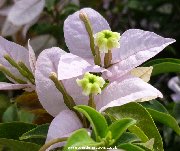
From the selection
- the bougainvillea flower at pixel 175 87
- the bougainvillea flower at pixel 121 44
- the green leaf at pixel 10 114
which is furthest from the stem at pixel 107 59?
the bougainvillea flower at pixel 175 87

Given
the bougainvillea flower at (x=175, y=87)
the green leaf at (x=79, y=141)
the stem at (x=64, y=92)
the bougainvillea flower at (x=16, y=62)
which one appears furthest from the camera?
the bougainvillea flower at (x=175, y=87)

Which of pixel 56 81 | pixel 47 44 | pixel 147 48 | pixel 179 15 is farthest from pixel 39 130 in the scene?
pixel 179 15

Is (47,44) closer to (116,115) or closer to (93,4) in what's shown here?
(93,4)

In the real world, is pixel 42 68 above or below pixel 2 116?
above

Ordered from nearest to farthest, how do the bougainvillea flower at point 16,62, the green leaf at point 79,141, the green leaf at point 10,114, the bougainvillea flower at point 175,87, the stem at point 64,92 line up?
the green leaf at point 79,141, the stem at point 64,92, the bougainvillea flower at point 16,62, the green leaf at point 10,114, the bougainvillea flower at point 175,87

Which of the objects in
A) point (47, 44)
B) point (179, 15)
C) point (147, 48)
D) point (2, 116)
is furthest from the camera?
point (179, 15)

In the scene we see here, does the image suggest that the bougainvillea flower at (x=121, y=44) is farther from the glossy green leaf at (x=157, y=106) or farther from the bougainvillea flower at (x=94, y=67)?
the glossy green leaf at (x=157, y=106)

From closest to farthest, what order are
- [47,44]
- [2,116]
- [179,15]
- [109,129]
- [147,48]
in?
[109,129], [147,48], [2,116], [47,44], [179,15]

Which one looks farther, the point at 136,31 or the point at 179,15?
the point at 179,15
